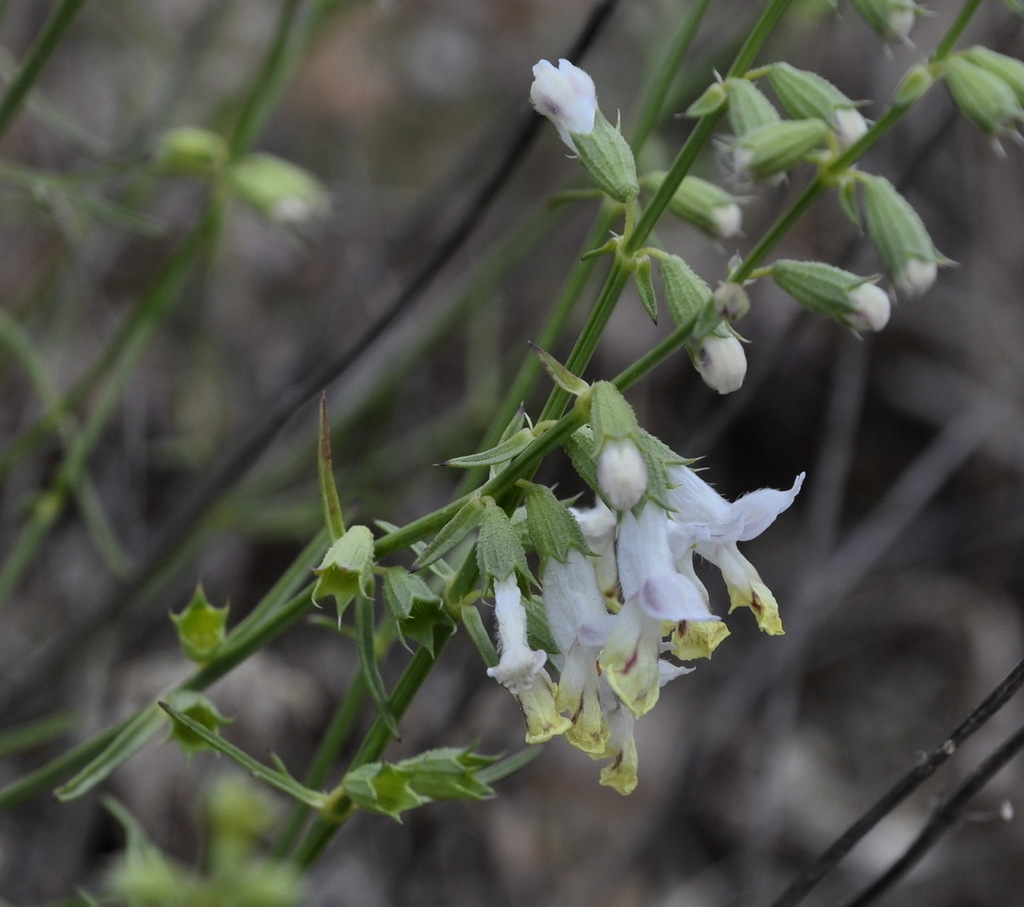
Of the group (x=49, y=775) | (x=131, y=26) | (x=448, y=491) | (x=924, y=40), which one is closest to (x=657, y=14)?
(x=924, y=40)

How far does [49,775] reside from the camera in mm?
1878

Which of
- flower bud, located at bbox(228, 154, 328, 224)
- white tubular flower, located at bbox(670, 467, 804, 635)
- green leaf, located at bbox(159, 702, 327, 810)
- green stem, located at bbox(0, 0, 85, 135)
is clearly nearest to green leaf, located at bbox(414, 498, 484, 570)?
white tubular flower, located at bbox(670, 467, 804, 635)

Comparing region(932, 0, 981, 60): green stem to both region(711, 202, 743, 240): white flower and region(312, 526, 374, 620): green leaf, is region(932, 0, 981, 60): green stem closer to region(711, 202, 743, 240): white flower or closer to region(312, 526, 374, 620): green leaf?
region(711, 202, 743, 240): white flower

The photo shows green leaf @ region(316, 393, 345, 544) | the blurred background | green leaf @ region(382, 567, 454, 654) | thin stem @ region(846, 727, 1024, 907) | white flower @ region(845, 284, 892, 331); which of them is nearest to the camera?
white flower @ region(845, 284, 892, 331)

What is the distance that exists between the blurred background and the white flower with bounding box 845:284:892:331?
1717 mm

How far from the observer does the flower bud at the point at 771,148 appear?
49.3 inches

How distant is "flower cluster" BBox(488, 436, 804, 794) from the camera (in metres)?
1.38

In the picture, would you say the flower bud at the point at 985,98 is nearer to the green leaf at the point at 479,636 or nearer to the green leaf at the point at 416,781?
the green leaf at the point at 479,636

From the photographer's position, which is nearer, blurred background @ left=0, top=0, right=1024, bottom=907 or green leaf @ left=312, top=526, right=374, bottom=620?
green leaf @ left=312, top=526, right=374, bottom=620

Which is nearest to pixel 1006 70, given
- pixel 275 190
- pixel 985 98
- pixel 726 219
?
pixel 985 98

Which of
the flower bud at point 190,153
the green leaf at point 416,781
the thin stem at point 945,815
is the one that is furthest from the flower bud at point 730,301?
the flower bud at point 190,153

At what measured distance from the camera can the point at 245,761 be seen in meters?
1.51

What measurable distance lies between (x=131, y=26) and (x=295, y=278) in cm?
150

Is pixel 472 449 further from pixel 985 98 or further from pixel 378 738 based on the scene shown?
pixel 985 98
